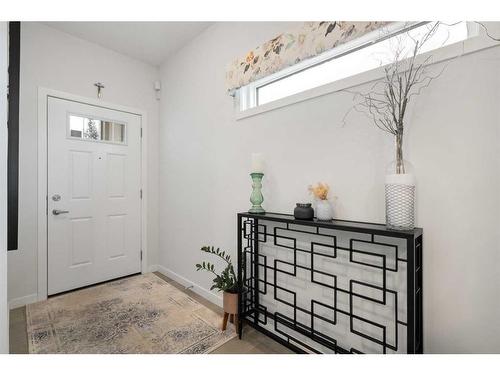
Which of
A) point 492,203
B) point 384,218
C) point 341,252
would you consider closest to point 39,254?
point 341,252

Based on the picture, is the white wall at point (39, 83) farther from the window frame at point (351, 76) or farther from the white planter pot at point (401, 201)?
the white planter pot at point (401, 201)

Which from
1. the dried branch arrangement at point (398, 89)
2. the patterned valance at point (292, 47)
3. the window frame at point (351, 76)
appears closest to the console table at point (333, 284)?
the dried branch arrangement at point (398, 89)

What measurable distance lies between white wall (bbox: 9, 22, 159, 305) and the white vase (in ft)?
8.80

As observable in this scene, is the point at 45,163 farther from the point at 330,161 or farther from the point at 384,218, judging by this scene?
the point at 384,218

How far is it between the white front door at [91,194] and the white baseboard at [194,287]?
35 cm

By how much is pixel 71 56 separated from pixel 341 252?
326 cm

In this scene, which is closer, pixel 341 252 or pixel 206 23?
pixel 341 252

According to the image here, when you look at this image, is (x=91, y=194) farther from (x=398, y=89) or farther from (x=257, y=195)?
(x=398, y=89)

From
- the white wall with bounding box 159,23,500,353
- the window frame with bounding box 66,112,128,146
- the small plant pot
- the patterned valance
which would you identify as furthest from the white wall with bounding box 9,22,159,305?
the small plant pot

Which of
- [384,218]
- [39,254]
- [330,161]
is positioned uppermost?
[330,161]

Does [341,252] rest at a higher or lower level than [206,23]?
lower

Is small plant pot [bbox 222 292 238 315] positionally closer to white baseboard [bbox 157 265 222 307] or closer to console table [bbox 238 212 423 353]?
console table [bbox 238 212 423 353]

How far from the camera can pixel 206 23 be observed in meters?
2.39

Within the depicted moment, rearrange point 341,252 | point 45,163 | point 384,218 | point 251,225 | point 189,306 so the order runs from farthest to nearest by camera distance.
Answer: point 45,163
point 189,306
point 251,225
point 341,252
point 384,218
